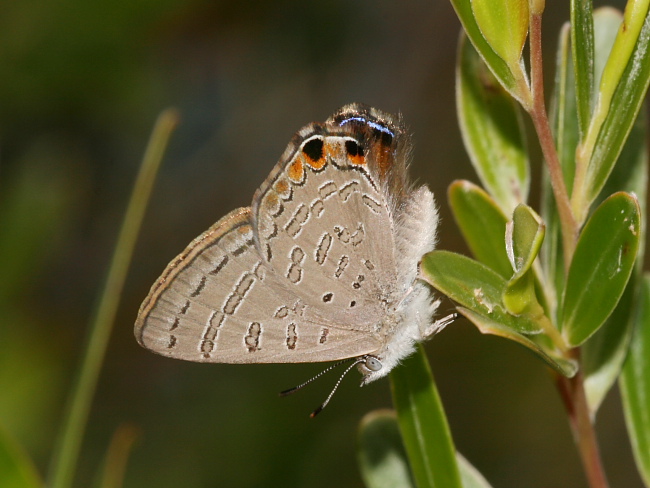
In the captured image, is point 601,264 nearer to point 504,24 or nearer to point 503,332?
point 503,332

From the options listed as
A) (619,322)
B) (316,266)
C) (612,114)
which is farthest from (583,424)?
(316,266)

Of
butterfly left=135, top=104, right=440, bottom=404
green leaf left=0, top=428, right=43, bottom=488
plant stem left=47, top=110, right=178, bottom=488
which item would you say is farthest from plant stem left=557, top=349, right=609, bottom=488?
green leaf left=0, top=428, right=43, bottom=488

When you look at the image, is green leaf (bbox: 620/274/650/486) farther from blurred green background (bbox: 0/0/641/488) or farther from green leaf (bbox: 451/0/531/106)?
blurred green background (bbox: 0/0/641/488)


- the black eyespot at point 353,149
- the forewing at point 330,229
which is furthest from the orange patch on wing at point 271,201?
the black eyespot at point 353,149

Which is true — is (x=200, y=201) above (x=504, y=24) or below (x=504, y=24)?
above

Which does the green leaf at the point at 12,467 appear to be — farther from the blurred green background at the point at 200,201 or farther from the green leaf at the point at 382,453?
the blurred green background at the point at 200,201
